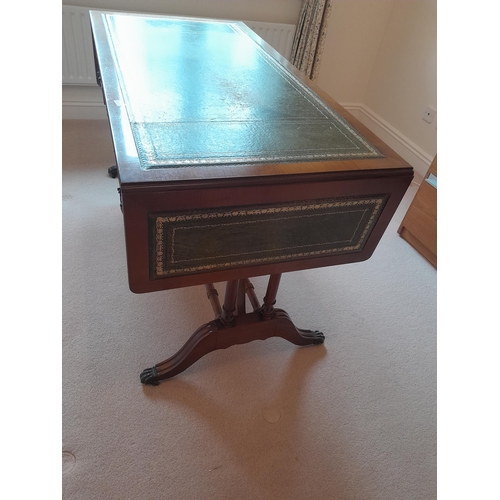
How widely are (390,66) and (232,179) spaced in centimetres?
265

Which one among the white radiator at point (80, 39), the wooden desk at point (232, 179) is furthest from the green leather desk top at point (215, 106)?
the white radiator at point (80, 39)

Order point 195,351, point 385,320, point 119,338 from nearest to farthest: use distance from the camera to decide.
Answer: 1. point 195,351
2. point 119,338
3. point 385,320

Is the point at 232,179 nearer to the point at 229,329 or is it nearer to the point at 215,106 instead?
the point at 215,106

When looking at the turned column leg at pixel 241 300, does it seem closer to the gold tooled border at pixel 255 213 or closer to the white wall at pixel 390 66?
the gold tooled border at pixel 255 213

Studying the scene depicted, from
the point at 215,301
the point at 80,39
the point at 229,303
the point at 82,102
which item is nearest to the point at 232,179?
the point at 229,303

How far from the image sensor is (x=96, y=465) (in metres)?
1.11

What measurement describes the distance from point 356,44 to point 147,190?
9.14ft

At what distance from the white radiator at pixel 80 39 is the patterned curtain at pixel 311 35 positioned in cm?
10

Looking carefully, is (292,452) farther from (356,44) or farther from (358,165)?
(356,44)

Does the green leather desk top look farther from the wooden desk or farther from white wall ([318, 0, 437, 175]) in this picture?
white wall ([318, 0, 437, 175])

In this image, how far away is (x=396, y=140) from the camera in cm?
288

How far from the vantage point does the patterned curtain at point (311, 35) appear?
8.15 feet

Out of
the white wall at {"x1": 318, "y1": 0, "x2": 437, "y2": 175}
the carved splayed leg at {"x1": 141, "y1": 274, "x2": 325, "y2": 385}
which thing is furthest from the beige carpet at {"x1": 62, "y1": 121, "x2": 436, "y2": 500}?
the white wall at {"x1": 318, "y1": 0, "x2": 437, "y2": 175}

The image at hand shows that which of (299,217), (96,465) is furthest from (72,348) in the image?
(299,217)
